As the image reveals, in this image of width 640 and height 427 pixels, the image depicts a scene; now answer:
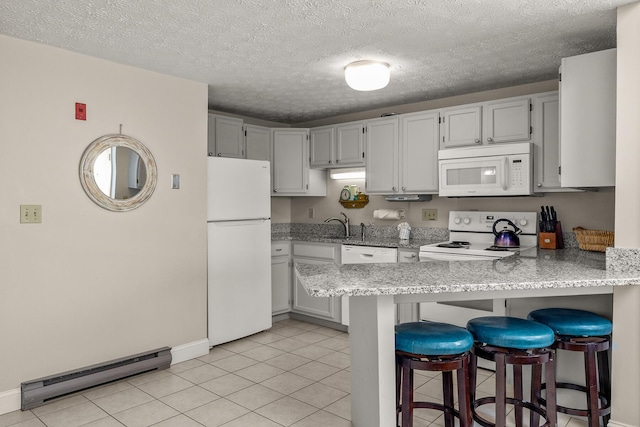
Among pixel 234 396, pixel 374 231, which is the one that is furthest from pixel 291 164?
pixel 234 396

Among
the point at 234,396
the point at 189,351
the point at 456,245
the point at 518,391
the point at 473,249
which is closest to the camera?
the point at 518,391

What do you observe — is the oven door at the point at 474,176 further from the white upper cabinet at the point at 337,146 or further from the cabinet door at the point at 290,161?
the cabinet door at the point at 290,161

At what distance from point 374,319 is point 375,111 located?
10.6ft

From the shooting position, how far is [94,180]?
9.98 feet

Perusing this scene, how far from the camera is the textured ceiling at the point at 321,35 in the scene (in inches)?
90.7

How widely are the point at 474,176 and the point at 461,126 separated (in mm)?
475

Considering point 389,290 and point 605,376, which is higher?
point 389,290

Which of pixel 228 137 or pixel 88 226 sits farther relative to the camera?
pixel 228 137

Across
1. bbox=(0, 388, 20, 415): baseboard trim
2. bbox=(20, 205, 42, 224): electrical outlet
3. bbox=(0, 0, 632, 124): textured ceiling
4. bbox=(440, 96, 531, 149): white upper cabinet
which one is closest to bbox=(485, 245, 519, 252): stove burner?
bbox=(440, 96, 531, 149): white upper cabinet

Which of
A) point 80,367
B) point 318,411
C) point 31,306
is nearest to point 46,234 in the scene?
point 31,306

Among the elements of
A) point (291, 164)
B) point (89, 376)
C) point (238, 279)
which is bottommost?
point (89, 376)

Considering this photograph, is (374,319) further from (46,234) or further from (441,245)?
(46,234)

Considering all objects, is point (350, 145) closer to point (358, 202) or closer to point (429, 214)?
point (358, 202)

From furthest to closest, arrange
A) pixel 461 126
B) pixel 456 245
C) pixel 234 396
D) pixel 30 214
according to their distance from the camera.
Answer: pixel 461 126 → pixel 456 245 → pixel 234 396 → pixel 30 214
